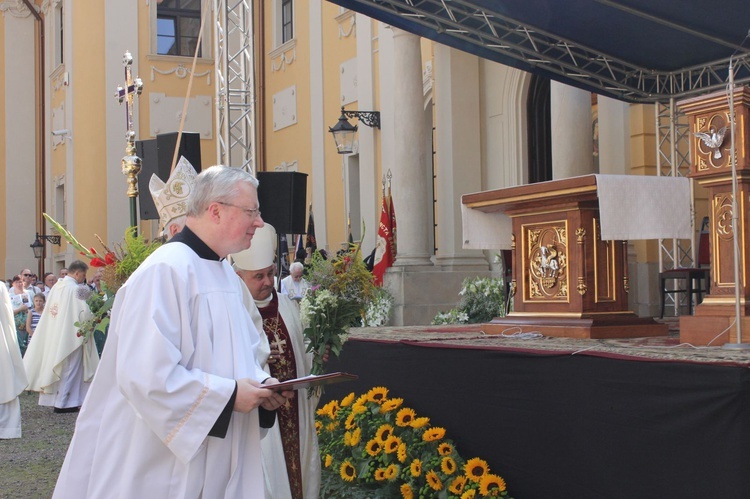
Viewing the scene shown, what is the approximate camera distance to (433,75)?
1465 cm

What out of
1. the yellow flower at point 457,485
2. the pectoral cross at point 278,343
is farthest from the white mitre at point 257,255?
the yellow flower at point 457,485

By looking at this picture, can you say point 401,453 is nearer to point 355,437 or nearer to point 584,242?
point 355,437

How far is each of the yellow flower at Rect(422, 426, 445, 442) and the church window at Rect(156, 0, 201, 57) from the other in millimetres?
20312

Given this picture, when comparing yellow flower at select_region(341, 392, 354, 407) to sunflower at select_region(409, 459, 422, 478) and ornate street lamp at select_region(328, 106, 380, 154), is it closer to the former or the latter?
sunflower at select_region(409, 459, 422, 478)

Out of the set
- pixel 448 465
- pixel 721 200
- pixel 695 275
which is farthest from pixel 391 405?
pixel 695 275

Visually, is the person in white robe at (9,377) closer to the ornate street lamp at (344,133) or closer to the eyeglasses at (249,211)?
the ornate street lamp at (344,133)

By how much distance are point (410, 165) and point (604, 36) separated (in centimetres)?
463

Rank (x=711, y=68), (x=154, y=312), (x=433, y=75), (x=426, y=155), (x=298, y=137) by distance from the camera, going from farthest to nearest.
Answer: (x=298, y=137) < (x=433, y=75) < (x=426, y=155) < (x=711, y=68) < (x=154, y=312)

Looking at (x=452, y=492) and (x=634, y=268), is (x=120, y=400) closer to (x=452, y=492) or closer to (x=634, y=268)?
(x=452, y=492)

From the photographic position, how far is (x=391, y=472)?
5.85m

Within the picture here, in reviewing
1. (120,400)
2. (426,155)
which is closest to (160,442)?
(120,400)

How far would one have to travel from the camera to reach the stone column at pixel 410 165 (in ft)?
43.9

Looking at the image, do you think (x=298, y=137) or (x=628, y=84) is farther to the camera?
(x=298, y=137)

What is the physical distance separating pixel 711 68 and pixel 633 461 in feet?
18.8
